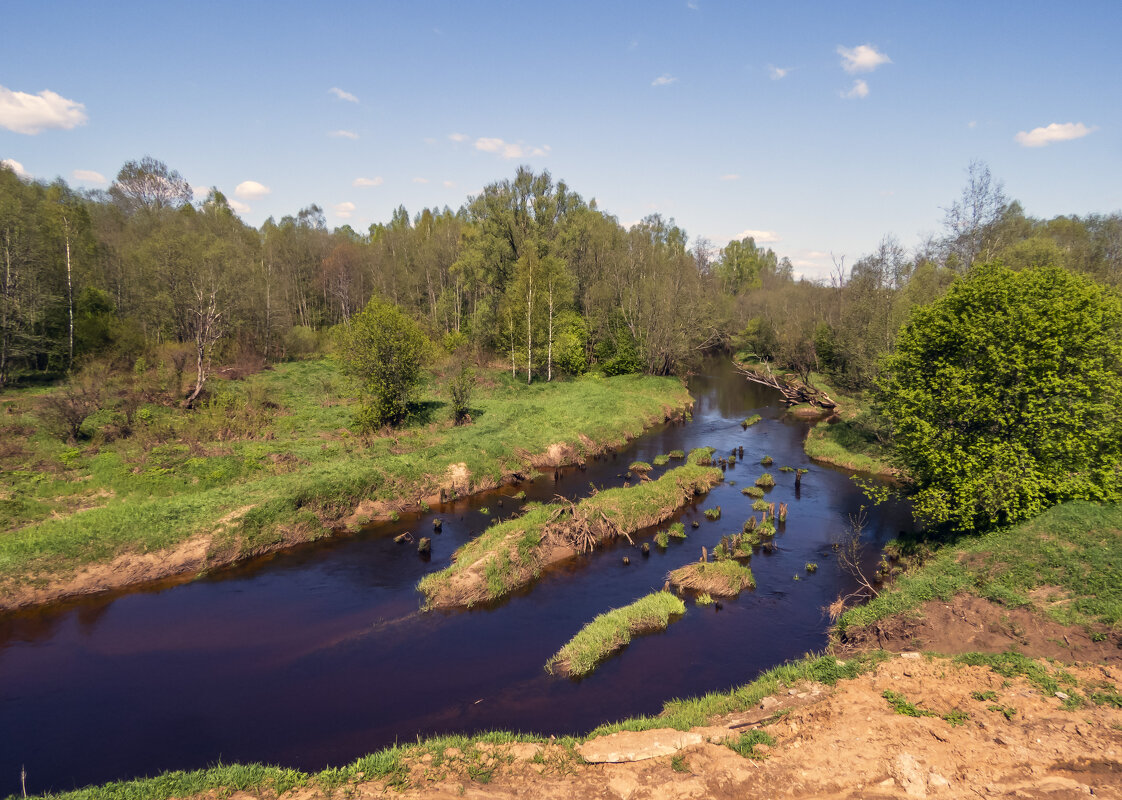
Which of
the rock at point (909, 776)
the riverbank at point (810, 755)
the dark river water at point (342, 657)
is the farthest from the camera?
the dark river water at point (342, 657)

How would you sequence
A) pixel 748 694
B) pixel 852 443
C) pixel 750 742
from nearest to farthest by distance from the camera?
pixel 750 742
pixel 748 694
pixel 852 443

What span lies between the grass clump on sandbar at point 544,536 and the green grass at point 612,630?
505 cm

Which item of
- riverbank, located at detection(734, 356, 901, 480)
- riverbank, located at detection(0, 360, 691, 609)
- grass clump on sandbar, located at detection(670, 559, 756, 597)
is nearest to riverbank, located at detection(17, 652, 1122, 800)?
grass clump on sandbar, located at detection(670, 559, 756, 597)

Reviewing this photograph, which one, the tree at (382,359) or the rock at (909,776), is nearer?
the rock at (909,776)

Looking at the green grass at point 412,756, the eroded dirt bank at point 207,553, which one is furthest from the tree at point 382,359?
the green grass at point 412,756

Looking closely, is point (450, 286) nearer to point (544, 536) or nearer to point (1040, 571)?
point (544, 536)

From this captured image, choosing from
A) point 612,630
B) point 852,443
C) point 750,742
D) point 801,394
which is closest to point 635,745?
point 750,742

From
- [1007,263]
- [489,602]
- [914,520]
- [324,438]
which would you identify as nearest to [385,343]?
[324,438]

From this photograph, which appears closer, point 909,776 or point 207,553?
point 909,776

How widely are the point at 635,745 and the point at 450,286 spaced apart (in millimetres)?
83144

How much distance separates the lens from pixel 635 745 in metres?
14.3

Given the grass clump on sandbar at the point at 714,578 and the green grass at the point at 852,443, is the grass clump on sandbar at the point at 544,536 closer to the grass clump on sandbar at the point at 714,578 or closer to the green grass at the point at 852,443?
the grass clump on sandbar at the point at 714,578

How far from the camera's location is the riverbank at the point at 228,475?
80.9ft

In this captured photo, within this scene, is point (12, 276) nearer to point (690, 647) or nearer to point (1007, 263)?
point (690, 647)
